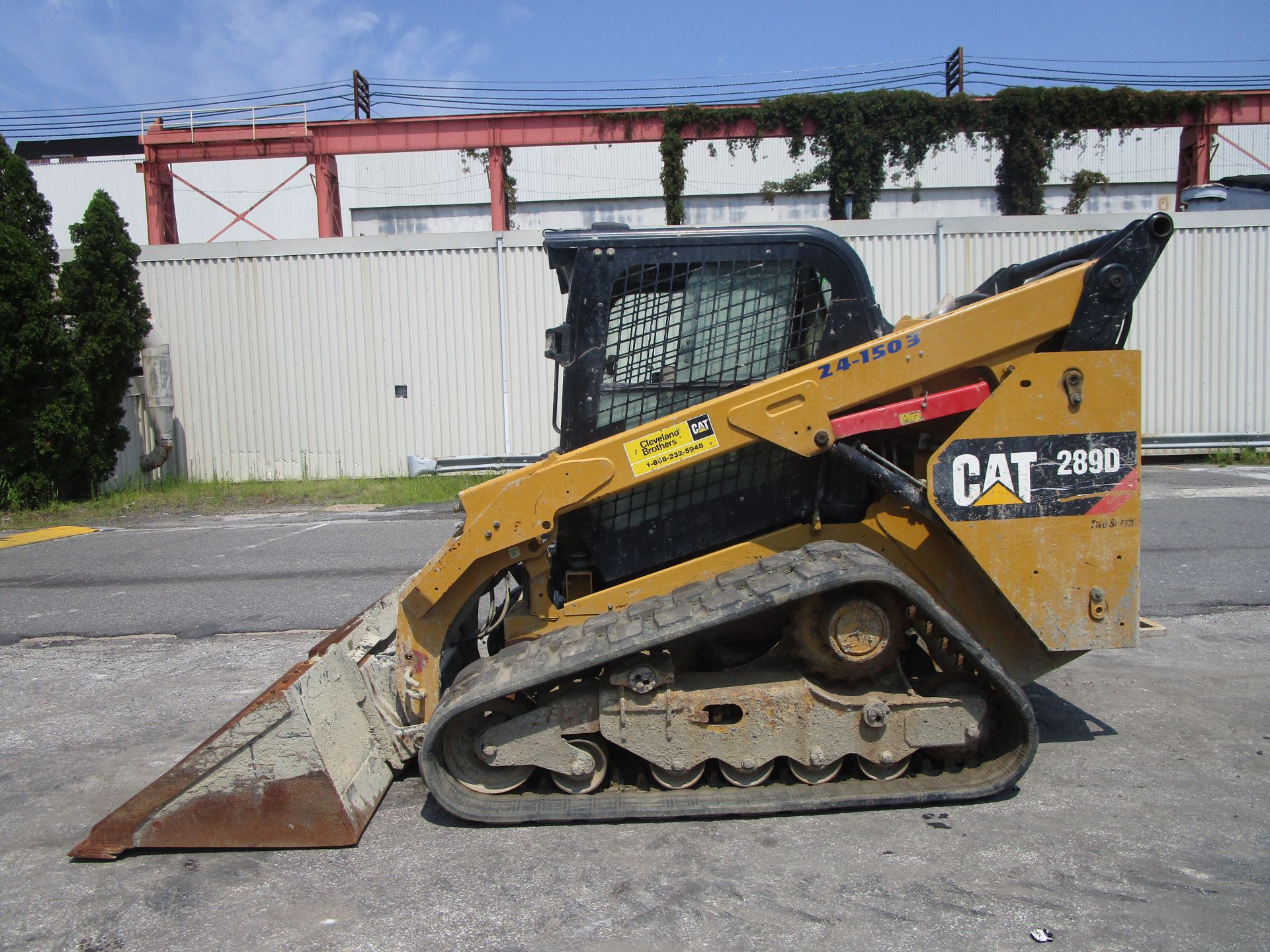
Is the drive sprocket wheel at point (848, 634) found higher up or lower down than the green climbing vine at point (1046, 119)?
lower down

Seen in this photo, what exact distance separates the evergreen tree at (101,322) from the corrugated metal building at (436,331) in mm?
1138

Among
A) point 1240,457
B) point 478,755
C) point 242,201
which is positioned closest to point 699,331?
point 478,755

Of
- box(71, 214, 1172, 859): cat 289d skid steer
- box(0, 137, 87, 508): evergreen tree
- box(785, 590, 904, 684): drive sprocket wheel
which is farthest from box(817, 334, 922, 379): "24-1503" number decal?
box(0, 137, 87, 508): evergreen tree

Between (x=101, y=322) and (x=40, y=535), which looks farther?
(x=101, y=322)

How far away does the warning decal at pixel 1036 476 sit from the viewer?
3.35m

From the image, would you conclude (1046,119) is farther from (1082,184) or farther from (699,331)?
(699,331)

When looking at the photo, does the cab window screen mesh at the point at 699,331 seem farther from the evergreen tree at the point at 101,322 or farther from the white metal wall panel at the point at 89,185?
the white metal wall panel at the point at 89,185

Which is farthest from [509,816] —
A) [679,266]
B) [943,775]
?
[679,266]

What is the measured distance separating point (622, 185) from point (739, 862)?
3239 centimetres

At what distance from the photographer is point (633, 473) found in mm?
3402

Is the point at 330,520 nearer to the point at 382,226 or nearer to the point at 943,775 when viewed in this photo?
the point at 943,775

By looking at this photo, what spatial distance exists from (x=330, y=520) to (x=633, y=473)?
28.9 ft

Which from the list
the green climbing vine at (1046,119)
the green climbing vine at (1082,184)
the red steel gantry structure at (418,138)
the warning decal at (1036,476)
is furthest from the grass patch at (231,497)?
the green climbing vine at (1082,184)

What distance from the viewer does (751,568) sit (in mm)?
3461
